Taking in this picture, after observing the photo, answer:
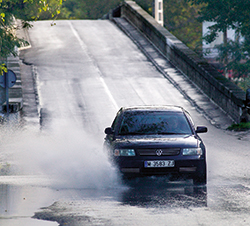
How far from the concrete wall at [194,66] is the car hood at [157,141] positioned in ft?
35.9

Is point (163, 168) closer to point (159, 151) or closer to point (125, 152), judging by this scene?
point (159, 151)

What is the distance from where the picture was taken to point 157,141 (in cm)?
1045

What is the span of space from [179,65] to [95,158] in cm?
1881

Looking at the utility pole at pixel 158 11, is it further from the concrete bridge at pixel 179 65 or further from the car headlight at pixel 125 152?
the car headlight at pixel 125 152

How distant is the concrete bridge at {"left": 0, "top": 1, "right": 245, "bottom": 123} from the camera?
2319cm

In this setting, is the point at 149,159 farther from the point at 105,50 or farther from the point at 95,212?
the point at 105,50

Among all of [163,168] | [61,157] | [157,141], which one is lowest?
[61,157]

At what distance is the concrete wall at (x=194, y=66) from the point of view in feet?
74.2

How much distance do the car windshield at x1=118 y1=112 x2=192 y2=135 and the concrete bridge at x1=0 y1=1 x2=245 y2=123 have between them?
401 inches

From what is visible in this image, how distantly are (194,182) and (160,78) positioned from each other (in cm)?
1948

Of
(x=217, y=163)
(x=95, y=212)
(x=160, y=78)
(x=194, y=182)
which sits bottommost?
(x=160, y=78)

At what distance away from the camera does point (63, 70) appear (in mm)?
30484

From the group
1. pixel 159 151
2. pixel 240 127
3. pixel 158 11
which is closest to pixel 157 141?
pixel 159 151

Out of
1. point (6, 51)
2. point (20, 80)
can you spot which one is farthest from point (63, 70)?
point (6, 51)
